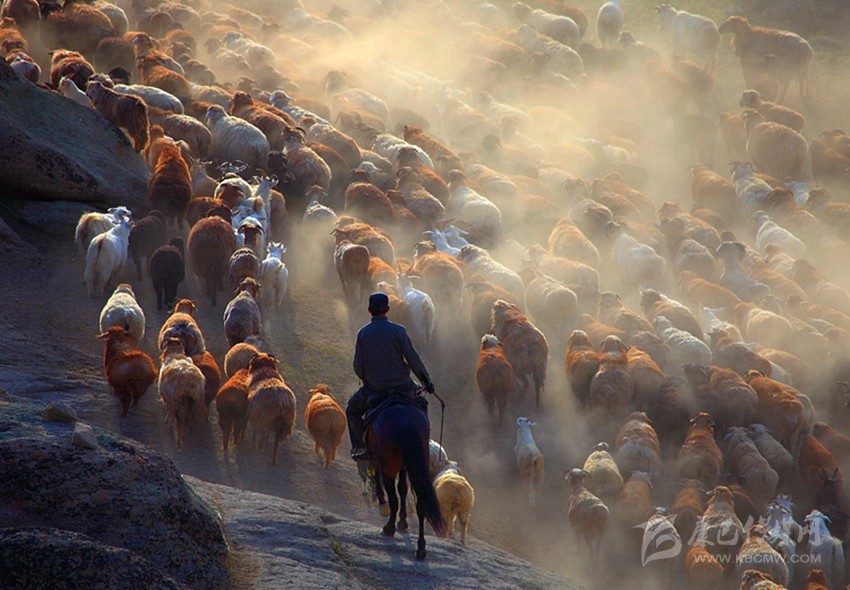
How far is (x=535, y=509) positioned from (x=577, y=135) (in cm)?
1419

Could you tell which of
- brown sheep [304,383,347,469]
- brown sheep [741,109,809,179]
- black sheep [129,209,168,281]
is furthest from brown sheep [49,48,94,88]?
brown sheep [741,109,809,179]

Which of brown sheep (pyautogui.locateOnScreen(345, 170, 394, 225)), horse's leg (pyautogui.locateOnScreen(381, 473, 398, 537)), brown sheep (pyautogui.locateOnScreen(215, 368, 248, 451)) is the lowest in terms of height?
horse's leg (pyautogui.locateOnScreen(381, 473, 398, 537))

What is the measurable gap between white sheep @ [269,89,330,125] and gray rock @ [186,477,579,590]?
1214 centimetres

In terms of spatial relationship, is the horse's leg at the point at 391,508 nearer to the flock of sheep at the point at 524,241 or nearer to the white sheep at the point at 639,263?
the flock of sheep at the point at 524,241

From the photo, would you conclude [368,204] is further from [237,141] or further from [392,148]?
[392,148]

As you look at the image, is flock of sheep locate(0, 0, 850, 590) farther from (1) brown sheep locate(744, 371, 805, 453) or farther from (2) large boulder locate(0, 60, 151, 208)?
(2) large boulder locate(0, 60, 151, 208)

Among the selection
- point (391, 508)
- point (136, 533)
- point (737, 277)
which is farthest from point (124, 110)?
point (737, 277)

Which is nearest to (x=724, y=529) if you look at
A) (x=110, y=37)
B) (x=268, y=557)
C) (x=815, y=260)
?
(x=268, y=557)

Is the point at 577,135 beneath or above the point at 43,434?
above

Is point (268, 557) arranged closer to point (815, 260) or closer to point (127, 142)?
point (127, 142)

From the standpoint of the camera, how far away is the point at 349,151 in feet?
59.3

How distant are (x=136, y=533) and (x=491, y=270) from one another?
9.94 metres

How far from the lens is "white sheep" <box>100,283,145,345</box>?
430 inches

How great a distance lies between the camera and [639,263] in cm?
1658
